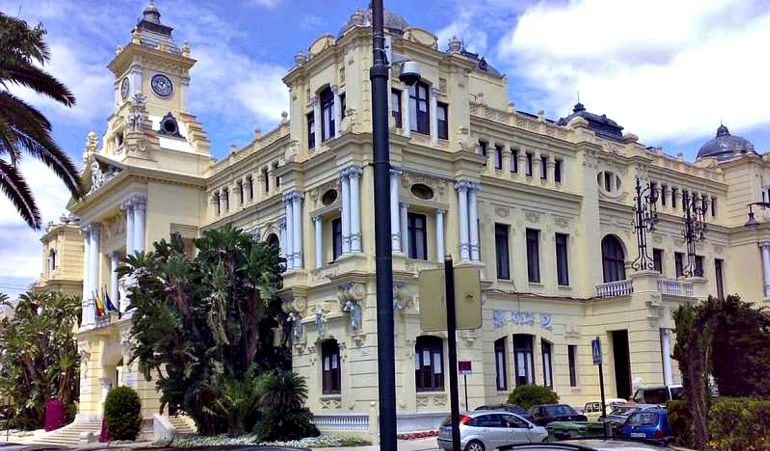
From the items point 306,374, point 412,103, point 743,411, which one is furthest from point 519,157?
point 743,411

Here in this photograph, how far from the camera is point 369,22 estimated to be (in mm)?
36000

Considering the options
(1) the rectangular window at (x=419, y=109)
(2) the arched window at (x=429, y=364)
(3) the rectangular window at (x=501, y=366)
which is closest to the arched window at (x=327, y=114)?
(1) the rectangular window at (x=419, y=109)

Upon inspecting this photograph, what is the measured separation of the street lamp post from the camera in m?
9.55

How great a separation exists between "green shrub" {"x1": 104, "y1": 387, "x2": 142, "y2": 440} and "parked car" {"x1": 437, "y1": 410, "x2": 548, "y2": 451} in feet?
63.9

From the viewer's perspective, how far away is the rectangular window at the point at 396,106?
35188 mm

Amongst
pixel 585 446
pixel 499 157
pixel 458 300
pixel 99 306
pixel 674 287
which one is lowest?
pixel 585 446

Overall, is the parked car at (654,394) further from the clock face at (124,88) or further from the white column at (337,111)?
the clock face at (124,88)

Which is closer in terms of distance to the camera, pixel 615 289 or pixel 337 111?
pixel 337 111

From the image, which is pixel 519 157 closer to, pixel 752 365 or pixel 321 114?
pixel 321 114

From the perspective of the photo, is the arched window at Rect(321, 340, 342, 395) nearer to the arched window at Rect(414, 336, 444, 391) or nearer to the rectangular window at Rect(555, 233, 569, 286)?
the arched window at Rect(414, 336, 444, 391)

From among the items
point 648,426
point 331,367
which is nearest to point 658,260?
point 331,367

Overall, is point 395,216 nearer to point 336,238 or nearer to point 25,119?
point 336,238

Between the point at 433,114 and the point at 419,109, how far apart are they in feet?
2.09

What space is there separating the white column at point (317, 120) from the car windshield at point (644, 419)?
57.6ft
